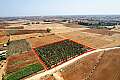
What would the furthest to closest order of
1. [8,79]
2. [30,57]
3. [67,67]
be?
[30,57]
[67,67]
[8,79]

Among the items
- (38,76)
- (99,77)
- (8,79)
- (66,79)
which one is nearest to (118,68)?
(99,77)

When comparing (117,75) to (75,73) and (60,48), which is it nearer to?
(75,73)

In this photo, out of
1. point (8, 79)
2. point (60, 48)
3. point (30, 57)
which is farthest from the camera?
point (60, 48)

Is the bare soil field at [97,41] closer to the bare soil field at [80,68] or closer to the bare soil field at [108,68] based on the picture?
the bare soil field at [108,68]

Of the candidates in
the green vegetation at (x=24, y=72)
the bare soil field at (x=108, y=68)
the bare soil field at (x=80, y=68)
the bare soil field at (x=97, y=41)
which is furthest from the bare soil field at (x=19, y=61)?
the bare soil field at (x=97, y=41)

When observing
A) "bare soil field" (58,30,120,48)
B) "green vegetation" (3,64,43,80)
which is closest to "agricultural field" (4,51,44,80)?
"green vegetation" (3,64,43,80)

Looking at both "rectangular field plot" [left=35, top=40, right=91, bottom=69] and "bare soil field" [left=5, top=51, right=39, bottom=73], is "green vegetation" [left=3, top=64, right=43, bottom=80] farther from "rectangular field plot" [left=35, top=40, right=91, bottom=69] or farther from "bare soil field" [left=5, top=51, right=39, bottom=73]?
"rectangular field plot" [left=35, top=40, right=91, bottom=69]

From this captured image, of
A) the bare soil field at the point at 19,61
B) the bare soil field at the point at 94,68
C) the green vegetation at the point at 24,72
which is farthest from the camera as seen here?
the bare soil field at the point at 19,61
